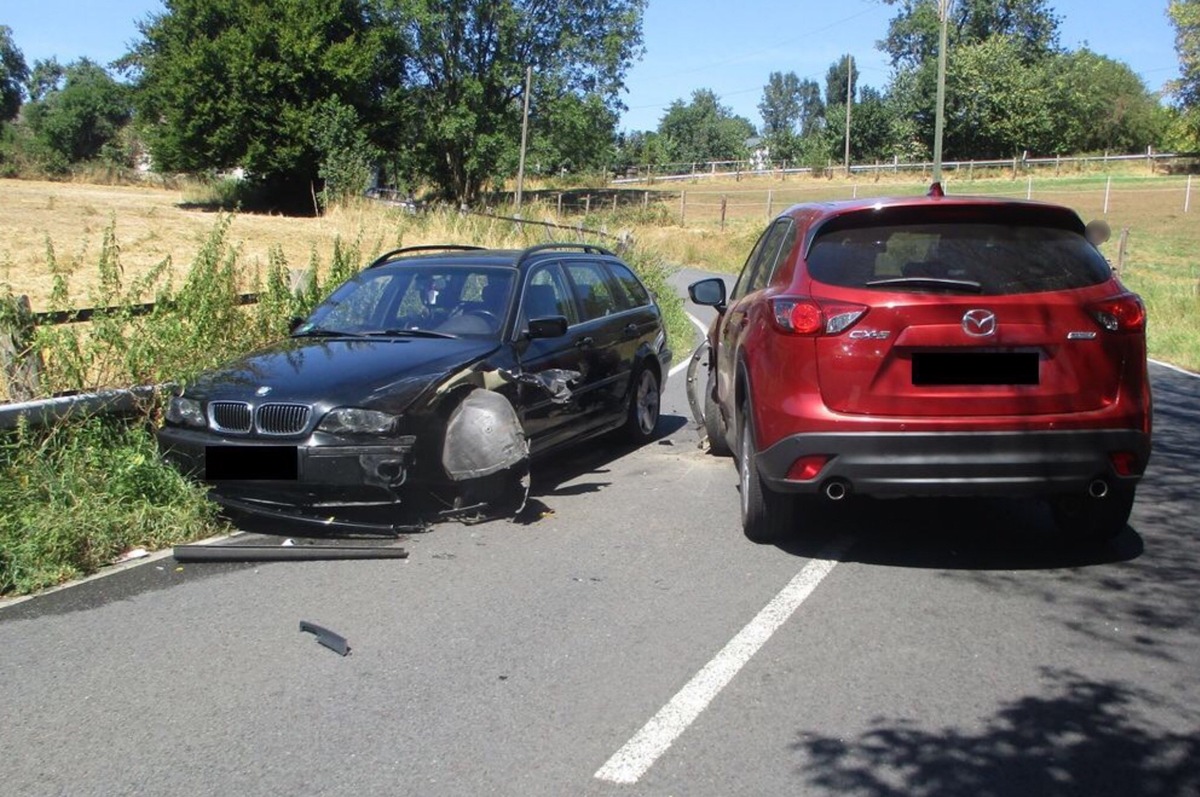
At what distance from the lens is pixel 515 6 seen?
56312 millimetres

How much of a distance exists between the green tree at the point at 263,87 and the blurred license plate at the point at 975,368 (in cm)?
4092

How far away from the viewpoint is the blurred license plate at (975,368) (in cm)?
531

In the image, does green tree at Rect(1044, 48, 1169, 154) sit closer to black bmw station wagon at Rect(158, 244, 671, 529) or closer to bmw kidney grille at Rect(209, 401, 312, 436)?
black bmw station wagon at Rect(158, 244, 671, 529)

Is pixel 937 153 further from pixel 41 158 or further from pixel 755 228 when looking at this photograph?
pixel 41 158

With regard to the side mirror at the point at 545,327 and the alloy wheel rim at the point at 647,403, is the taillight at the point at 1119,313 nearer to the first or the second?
the side mirror at the point at 545,327

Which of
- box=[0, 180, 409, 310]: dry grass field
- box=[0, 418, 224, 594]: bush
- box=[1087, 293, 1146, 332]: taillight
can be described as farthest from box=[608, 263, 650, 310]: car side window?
box=[0, 180, 409, 310]: dry grass field

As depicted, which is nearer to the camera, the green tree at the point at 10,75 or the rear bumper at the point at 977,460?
the rear bumper at the point at 977,460

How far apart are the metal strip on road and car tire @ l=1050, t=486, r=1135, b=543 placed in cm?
135

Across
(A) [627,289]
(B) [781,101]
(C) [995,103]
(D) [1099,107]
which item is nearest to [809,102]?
(B) [781,101]

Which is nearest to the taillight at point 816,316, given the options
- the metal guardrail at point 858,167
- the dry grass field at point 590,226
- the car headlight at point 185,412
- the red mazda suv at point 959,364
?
the red mazda suv at point 959,364

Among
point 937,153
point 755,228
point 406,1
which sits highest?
point 406,1

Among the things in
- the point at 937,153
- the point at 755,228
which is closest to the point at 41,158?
the point at 755,228

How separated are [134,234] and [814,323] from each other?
23771mm

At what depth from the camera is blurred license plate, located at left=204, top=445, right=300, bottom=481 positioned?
624cm
